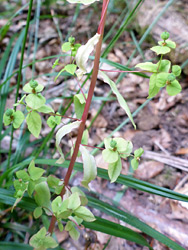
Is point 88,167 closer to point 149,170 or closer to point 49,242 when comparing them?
point 49,242

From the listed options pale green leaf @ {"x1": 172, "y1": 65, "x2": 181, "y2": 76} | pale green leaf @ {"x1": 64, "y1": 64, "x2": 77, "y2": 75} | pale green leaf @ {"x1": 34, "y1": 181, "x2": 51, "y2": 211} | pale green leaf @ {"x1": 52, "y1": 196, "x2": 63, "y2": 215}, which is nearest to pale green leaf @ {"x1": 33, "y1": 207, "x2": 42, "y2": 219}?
pale green leaf @ {"x1": 34, "y1": 181, "x2": 51, "y2": 211}

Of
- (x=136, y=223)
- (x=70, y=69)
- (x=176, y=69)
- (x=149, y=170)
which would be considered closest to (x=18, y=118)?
(x=70, y=69)

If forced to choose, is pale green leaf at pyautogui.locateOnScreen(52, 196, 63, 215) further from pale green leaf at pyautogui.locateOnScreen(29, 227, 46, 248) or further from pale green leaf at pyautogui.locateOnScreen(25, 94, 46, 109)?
pale green leaf at pyautogui.locateOnScreen(25, 94, 46, 109)

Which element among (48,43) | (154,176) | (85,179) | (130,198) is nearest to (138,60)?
(48,43)

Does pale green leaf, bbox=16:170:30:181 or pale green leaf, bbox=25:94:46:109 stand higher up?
pale green leaf, bbox=25:94:46:109

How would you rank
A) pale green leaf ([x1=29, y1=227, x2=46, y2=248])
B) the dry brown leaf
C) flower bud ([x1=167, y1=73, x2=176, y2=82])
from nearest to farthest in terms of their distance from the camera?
flower bud ([x1=167, y1=73, x2=176, y2=82]) < pale green leaf ([x1=29, y1=227, x2=46, y2=248]) < the dry brown leaf

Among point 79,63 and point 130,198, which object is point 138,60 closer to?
point 130,198

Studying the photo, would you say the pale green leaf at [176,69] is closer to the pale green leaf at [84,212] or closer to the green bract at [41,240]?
the pale green leaf at [84,212]

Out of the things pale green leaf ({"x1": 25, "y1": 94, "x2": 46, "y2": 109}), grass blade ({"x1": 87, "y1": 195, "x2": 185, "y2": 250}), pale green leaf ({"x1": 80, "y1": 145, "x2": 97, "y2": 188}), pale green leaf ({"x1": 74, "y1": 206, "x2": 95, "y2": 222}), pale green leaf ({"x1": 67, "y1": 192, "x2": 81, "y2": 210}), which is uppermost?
pale green leaf ({"x1": 25, "y1": 94, "x2": 46, "y2": 109})
